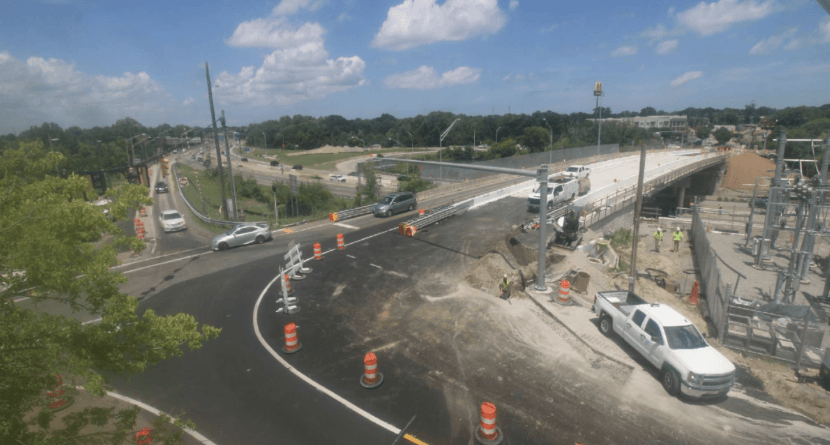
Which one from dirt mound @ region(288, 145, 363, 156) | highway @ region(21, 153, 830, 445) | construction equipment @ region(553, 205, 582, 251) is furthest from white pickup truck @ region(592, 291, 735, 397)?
dirt mound @ region(288, 145, 363, 156)

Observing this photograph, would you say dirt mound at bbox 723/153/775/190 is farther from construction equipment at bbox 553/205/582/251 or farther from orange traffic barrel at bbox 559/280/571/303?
orange traffic barrel at bbox 559/280/571/303

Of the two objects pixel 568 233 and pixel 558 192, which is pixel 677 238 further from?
pixel 568 233

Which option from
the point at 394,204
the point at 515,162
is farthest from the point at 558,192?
the point at 515,162

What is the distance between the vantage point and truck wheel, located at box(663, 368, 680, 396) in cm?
1152

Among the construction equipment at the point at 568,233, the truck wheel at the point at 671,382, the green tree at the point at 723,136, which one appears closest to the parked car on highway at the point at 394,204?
the construction equipment at the point at 568,233

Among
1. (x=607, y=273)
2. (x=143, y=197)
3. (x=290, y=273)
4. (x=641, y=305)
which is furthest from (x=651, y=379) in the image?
(x=290, y=273)

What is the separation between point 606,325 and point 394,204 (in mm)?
23467

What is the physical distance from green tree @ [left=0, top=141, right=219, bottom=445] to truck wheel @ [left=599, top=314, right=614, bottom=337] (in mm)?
13302

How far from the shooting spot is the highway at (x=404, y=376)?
1026cm

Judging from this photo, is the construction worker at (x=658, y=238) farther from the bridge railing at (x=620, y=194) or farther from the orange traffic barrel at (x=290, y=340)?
the orange traffic barrel at (x=290, y=340)

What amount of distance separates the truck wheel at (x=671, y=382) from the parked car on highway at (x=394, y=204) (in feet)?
85.7

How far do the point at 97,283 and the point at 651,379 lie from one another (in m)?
13.8

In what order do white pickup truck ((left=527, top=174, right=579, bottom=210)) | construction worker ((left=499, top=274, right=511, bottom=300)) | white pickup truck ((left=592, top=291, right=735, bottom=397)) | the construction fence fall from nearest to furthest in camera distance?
white pickup truck ((left=592, top=291, right=735, bottom=397)) < the construction fence < construction worker ((left=499, top=274, right=511, bottom=300)) < white pickup truck ((left=527, top=174, right=579, bottom=210))

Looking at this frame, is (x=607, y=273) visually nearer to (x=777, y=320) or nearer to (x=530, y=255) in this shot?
(x=530, y=255)
